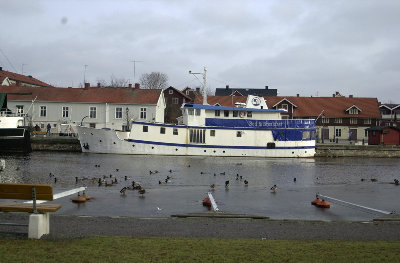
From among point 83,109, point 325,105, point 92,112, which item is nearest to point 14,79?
point 83,109

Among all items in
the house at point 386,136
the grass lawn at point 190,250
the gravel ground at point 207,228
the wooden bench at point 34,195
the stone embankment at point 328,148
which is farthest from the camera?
the house at point 386,136

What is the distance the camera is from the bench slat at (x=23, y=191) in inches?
355

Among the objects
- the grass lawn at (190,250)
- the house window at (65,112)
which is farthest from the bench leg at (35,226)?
the house window at (65,112)

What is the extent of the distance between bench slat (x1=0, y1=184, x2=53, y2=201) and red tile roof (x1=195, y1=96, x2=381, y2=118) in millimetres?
67668

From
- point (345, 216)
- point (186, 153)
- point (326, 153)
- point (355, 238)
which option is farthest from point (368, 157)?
point (355, 238)

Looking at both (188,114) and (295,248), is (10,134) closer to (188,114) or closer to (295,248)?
(188,114)

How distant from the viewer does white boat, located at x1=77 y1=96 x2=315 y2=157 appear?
147 ft

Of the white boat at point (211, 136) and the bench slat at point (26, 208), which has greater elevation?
the white boat at point (211, 136)

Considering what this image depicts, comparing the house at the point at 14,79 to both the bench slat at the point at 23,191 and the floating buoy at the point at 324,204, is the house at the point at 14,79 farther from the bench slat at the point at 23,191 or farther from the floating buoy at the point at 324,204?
the bench slat at the point at 23,191

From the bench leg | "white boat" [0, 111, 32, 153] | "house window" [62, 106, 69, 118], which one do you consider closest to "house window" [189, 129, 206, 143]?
"white boat" [0, 111, 32, 153]

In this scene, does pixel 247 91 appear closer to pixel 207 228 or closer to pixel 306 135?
pixel 306 135

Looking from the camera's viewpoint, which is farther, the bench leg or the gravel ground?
the gravel ground

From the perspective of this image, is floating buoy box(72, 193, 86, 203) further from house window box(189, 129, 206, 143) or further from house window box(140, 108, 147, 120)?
house window box(140, 108, 147, 120)

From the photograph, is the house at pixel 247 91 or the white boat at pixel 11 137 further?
the house at pixel 247 91
